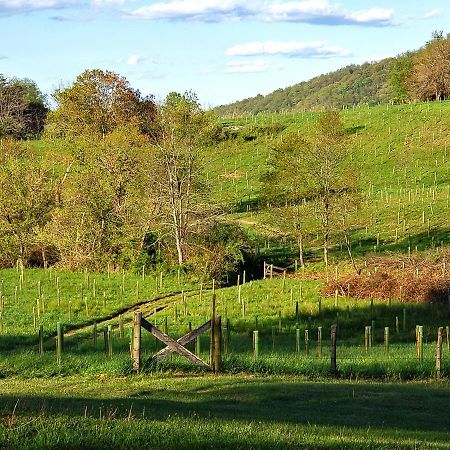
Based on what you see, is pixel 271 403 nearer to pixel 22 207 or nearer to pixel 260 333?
pixel 260 333

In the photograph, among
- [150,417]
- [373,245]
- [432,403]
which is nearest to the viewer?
[150,417]

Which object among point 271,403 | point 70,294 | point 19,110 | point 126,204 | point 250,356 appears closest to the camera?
point 271,403

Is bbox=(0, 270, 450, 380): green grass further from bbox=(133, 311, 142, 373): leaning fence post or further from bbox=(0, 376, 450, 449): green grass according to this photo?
bbox=(0, 376, 450, 449): green grass

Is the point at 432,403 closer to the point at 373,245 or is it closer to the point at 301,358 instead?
the point at 301,358

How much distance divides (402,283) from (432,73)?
295 ft

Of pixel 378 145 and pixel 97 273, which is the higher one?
pixel 378 145

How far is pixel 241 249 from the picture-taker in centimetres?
5894

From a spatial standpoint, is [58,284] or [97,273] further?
[97,273]

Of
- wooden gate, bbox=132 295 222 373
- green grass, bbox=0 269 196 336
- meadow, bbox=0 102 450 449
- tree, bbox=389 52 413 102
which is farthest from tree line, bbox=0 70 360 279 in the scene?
tree, bbox=389 52 413 102

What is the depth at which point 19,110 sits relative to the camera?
12656cm

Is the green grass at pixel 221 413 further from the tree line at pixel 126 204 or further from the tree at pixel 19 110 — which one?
the tree at pixel 19 110

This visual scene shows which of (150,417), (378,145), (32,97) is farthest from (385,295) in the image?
(32,97)

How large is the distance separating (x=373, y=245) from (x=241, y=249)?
38.7ft

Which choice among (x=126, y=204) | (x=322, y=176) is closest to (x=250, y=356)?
(x=322, y=176)
